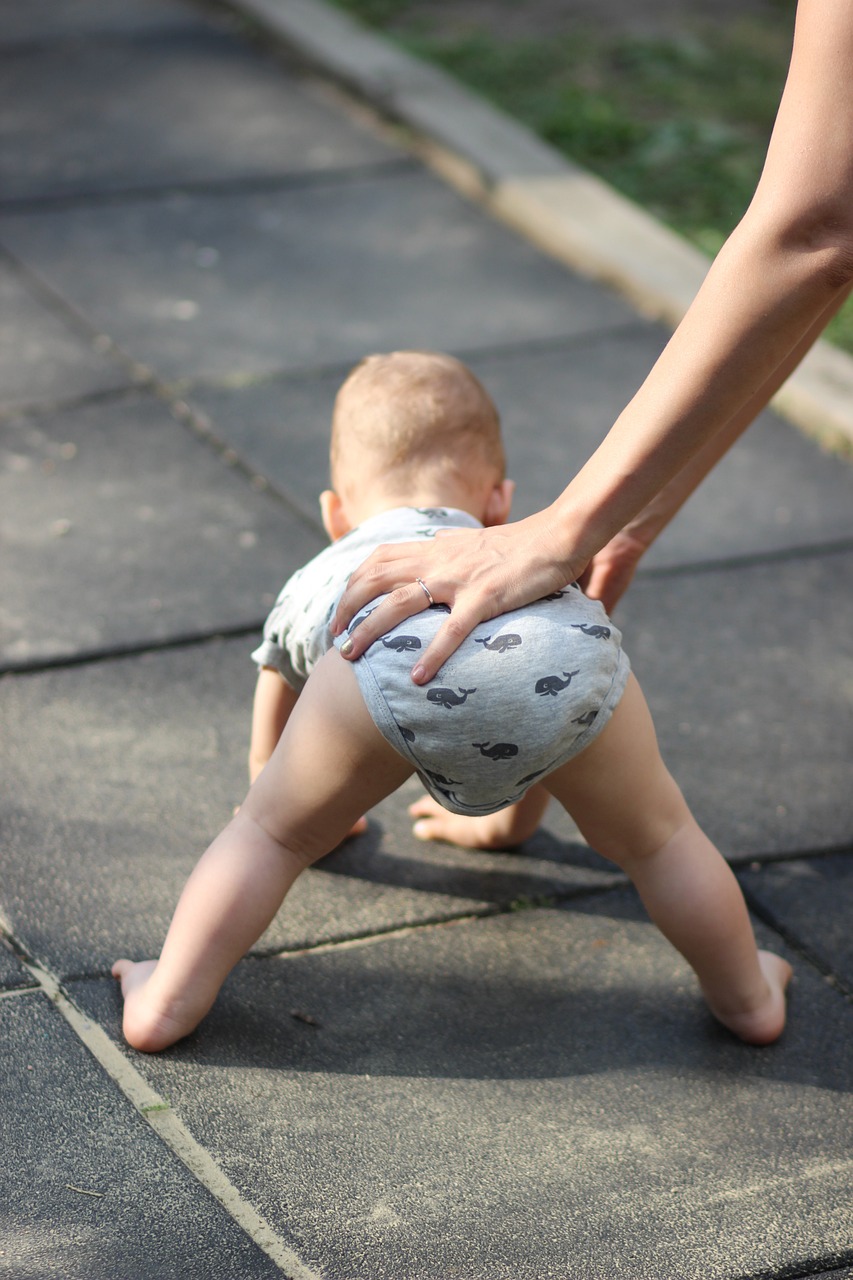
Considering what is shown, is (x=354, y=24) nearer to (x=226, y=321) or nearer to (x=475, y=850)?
(x=226, y=321)

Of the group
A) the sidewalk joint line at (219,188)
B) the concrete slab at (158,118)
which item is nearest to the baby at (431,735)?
the sidewalk joint line at (219,188)

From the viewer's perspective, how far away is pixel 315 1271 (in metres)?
1.96

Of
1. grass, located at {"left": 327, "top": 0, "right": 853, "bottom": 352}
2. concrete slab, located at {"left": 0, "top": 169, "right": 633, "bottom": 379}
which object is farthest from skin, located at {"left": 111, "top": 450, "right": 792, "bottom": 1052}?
grass, located at {"left": 327, "top": 0, "right": 853, "bottom": 352}

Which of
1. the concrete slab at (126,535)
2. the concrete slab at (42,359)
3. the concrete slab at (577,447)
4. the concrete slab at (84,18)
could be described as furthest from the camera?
the concrete slab at (84,18)

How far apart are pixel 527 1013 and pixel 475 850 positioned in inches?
17.3

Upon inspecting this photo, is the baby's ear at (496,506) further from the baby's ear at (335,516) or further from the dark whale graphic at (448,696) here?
the dark whale graphic at (448,696)

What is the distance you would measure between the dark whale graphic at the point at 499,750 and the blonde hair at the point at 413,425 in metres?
0.58

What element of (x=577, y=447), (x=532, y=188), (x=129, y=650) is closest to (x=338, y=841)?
(x=129, y=650)

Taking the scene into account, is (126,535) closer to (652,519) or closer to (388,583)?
(652,519)

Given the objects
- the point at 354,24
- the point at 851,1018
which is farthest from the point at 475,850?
the point at 354,24

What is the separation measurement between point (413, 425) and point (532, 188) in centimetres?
362

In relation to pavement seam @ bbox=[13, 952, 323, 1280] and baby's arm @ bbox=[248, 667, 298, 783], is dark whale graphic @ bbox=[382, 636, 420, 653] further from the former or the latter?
pavement seam @ bbox=[13, 952, 323, 1280]

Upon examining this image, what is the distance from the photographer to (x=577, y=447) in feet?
14.0

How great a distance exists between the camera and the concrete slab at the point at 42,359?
4320mm
